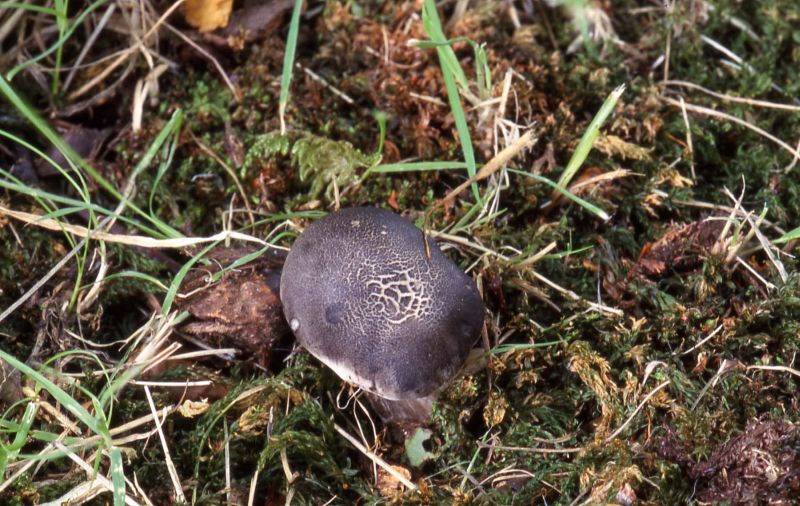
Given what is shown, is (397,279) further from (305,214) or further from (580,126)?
(580,126)

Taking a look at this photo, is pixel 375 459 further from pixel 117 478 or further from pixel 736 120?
pixel 736 120

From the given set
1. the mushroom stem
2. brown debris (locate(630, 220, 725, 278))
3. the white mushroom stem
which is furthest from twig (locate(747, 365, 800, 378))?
the white mushroom stem

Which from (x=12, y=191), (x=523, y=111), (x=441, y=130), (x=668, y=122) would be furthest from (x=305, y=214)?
(x=668, y=122)

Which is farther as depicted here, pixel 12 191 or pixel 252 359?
pixel 12 191

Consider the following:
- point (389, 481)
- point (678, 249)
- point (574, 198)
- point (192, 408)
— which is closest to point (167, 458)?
point (192, 408)

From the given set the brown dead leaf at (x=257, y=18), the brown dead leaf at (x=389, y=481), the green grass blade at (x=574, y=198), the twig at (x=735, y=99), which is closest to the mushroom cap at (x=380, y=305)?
the brown dead leaf at (x=389, y=481)

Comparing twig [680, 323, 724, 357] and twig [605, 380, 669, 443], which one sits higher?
twig [680, 323, 724, 357]

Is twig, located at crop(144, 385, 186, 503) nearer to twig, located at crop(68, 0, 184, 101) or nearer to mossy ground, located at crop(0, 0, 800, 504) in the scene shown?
mossy ground, located at crop(0, 0, 800, 504)
